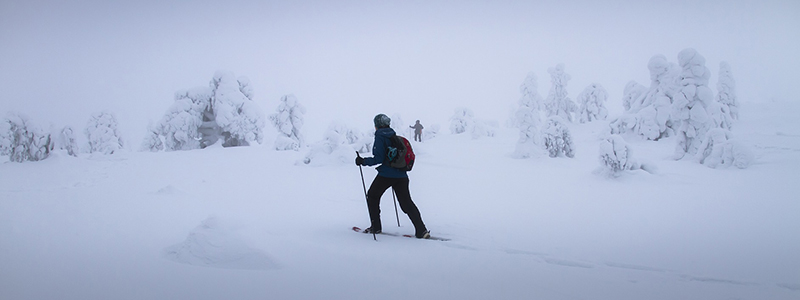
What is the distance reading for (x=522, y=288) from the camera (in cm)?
325

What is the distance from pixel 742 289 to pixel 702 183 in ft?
27.5

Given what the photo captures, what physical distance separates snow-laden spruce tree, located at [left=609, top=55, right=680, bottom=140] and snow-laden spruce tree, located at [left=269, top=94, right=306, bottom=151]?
17.3 m

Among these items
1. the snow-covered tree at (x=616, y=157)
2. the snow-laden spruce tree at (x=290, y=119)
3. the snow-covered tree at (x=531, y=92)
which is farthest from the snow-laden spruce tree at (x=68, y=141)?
the snow-covered tree at (x=531, y=92)

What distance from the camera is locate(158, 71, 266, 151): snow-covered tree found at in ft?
61.9

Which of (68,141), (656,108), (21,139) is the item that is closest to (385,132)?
(21,139)

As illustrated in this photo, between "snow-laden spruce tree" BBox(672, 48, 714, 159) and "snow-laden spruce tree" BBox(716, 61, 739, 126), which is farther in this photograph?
"snow-laden spruce tree" BBox(716, 61, 739, 126)

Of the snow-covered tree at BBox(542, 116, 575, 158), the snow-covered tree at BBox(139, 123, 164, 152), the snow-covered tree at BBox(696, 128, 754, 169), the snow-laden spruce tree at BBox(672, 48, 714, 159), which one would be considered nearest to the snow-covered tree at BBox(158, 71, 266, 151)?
the snow-covered tree at BBox(139, 123, 164, 152)

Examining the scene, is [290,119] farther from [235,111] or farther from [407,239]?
[407,239]

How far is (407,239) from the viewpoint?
4.86 meters

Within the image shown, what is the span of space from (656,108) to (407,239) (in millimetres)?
16708

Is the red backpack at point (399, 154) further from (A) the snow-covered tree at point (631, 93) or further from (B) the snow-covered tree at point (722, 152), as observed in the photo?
(A) the snow-covered tree at point (631, 93)

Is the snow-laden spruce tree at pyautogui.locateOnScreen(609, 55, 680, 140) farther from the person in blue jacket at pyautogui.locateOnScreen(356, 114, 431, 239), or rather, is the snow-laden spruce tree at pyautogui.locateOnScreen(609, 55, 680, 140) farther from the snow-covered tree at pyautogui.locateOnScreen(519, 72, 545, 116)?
the person in blue jacket at pyautogui.locateOnScreen(356, 114, 431, 239)

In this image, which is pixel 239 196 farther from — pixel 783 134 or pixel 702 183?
pixel 783 134

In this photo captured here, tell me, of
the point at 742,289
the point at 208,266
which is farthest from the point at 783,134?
the point at 208,266
